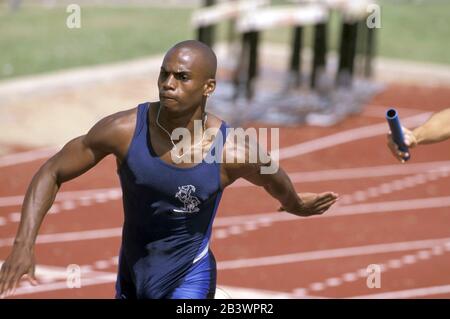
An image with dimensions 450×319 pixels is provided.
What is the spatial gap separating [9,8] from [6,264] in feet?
53.7

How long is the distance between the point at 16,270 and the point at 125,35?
1443cm

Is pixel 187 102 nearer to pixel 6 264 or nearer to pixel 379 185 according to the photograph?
pixel 6 264

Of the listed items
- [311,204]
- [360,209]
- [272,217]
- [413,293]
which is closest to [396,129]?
[311,204]

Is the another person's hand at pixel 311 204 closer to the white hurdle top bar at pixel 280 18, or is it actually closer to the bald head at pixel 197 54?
the bald head at pixel 197 54

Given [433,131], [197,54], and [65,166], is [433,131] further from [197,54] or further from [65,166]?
[65,166]

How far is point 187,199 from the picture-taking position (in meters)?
4.69

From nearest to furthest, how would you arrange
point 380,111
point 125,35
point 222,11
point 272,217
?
1. point 272,217
2. point 222,11
3. point 380,111
4. point 125,35

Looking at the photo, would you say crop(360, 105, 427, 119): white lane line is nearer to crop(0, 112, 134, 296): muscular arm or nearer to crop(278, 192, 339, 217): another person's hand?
crop(278, 192, 339, 217): another person's hand

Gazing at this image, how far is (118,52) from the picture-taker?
56.3 ft

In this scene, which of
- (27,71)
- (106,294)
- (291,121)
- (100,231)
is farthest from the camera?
(27,71)

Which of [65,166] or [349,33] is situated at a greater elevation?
[349,33]

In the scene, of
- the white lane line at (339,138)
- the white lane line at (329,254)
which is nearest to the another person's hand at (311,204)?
the white lane line at (329,254)

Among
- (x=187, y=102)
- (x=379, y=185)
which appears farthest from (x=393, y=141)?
(x=379, y=185)

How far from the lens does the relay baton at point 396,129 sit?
4562 millimetres
